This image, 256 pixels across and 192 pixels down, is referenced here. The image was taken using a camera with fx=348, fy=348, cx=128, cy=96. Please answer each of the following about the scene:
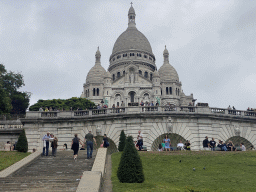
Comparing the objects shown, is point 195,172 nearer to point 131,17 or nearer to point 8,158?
point 8,158

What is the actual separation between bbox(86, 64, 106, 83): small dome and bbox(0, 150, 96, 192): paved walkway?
95.6 m

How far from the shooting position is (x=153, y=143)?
30.2 metres

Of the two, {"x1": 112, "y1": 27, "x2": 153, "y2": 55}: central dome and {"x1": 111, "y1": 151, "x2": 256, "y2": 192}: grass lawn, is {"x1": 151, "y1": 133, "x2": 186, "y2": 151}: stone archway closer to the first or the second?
{"x1": 111, "y1": 151, "x2": 256, "y2": 192}: grass lawn

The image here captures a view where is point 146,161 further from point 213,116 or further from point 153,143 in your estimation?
point 213,116

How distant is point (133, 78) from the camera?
110m

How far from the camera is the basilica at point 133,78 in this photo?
4230 inches

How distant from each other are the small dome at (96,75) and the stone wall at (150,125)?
86.0 m

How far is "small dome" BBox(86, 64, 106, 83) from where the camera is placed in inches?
4646

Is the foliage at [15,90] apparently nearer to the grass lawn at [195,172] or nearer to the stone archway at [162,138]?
the stone archway at [162,138]

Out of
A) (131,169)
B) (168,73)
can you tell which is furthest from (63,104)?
(131,169)

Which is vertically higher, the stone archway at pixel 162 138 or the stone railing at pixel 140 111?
the stone railing at pixel 140 111

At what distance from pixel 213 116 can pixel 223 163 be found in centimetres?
1168

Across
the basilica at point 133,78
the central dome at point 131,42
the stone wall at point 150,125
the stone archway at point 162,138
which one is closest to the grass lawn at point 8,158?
the stone wall at point 150,125

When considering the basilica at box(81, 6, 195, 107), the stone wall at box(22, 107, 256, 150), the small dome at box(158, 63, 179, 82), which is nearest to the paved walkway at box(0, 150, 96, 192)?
the stone wall at box(22, 107, 256, 150)
